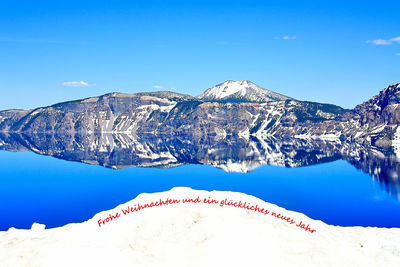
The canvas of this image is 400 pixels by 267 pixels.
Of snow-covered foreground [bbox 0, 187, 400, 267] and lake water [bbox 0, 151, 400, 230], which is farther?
lake water [bbox 0, 151, 400, 230]

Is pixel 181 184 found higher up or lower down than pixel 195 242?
lower down

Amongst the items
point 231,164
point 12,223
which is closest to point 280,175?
point 231,164

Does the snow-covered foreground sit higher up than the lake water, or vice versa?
the snow-covered foreground

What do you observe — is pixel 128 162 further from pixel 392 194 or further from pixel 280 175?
pixel 392 194

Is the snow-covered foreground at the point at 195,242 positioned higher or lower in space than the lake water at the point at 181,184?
higher

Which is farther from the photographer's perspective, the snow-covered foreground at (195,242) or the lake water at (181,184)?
the lake water at (181,184)
